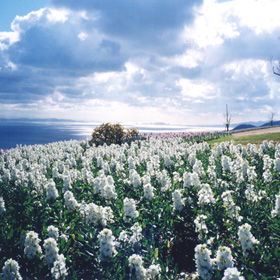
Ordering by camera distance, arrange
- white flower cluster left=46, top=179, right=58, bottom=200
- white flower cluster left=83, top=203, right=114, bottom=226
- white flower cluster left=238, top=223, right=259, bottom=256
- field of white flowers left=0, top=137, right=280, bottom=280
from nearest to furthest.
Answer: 1. field of white flowers left=0, top=137, right=280, bottom=280
2. white flower cluster left=238, top=223, right=259, bottom=256
3. white flower cluster left=83, top=203, right=114, bottom=226
4. white flower cluster left=46, top=179, right=58, bottom=200

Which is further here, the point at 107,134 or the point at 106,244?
the point at 107,134

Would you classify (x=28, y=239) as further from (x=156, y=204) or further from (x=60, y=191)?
(x=60, y=191)

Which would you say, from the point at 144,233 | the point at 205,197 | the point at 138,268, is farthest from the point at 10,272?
the point at 205,197

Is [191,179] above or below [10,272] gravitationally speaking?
above

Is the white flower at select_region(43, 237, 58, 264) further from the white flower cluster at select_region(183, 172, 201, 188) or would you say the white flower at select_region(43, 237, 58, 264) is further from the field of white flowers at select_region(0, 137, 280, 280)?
the white flower cluster at select_region(183, 172, 201, 188)

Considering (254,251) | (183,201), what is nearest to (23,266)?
(183,201)

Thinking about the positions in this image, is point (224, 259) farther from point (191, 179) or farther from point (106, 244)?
point (191, 179)

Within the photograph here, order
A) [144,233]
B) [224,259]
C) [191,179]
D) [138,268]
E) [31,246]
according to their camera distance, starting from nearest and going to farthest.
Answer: [224,259] → [138,268] → [31,246] → [144,233] → [191,179]

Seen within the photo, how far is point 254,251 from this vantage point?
402 centimetres

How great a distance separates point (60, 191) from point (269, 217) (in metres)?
7.21

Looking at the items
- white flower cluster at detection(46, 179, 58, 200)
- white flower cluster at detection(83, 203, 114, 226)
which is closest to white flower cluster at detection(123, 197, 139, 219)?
white flower cluster at detection(83, 203, 114, 226)

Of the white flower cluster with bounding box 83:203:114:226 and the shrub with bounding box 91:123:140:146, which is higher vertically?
the shrub with bounding box 91:123:140:146

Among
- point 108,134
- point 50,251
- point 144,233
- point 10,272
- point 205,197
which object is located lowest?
point 144,233

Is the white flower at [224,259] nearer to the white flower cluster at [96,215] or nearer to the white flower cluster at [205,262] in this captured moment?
the white flower cluster at [205,262]
